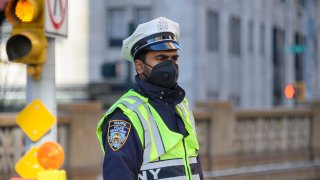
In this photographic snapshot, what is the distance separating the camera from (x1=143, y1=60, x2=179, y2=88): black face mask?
3506 mm

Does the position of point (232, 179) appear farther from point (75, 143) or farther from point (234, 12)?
point (234, 12)

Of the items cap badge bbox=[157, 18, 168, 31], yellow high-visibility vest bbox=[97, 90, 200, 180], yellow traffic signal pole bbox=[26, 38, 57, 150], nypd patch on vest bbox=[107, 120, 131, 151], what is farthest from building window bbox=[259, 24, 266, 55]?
nypd patch on vest bbox=[107, 120, 131, 151]

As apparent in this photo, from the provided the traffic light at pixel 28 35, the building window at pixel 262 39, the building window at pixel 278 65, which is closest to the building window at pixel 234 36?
the building window at pixel 262 39

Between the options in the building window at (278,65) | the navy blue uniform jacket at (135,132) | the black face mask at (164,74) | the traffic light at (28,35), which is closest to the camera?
the navy blue uniform jacket at (135,132)

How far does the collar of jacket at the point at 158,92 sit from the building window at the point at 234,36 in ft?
107

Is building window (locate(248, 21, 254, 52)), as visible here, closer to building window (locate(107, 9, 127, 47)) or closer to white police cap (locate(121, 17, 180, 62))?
building window (locate(107, 9, 127, 47))

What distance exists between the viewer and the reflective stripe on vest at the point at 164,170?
11.2ft

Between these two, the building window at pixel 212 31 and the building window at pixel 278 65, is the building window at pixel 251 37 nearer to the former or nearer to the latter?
the building window at pixel 278 65

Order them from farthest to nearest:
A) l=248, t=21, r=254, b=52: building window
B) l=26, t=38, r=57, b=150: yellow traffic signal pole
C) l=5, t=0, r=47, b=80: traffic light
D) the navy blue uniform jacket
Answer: l=248, t=21, r=254, b=52: building window < l=26, t=38, r=57, b=150: yellow traffic signal pole < l=5, t=0, r=47, b=80: traffic light < the navy blue uniform jacket

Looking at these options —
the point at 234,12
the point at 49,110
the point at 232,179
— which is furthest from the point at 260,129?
the point at 234,12

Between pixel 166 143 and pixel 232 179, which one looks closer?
pixel 166 143

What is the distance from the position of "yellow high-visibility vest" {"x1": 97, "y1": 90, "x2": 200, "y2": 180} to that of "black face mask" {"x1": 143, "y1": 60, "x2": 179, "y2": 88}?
0.35 feet

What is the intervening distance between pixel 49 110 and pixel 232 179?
26.0 ft

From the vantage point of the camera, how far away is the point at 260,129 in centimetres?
1407
